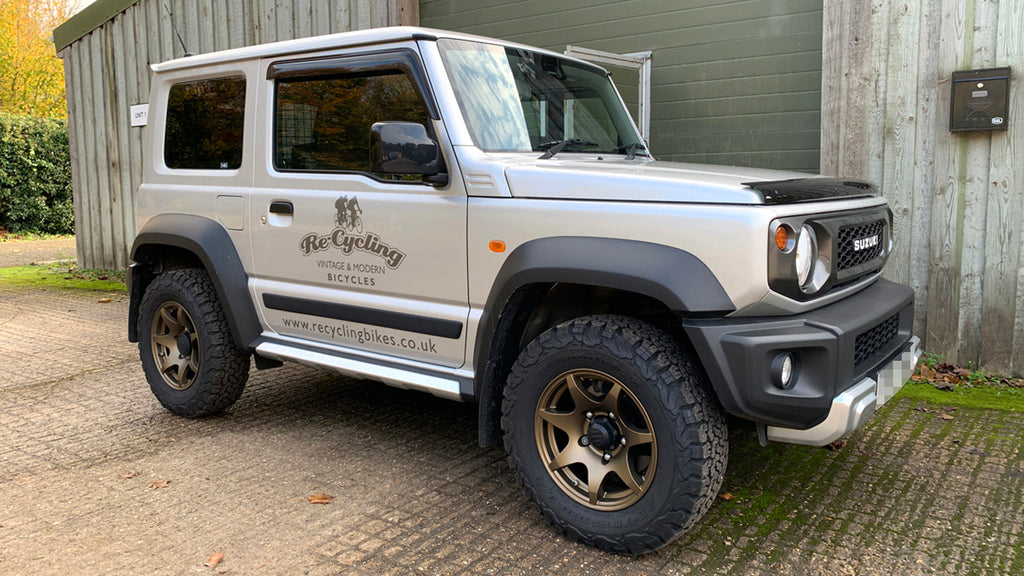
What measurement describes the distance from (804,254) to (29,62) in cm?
2876

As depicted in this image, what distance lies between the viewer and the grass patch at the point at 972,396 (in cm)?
485

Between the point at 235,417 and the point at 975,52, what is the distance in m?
5.31

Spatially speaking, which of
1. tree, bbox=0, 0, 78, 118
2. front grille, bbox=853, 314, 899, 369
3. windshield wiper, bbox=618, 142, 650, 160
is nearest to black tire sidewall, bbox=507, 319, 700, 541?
front grille, bbox=853, 314, 899, 369

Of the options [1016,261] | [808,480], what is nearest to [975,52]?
[1016,261]

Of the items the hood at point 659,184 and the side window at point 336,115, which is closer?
the hood at point 659,184

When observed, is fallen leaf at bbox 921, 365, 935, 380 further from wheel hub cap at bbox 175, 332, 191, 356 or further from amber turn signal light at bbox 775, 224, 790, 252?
wheel hub cap at bbox 175, 332, 191, 356

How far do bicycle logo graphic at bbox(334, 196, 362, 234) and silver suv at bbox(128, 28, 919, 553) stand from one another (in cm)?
1

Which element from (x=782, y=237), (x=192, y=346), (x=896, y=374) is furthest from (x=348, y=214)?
(x=896, y=374)

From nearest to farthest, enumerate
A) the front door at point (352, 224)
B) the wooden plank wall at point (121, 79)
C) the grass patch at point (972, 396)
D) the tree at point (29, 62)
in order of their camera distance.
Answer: the front door at point (352, 224), the grass patch at point (972, 396), the wooden plank wall at point (121, 79), the tree at point (29, 62)

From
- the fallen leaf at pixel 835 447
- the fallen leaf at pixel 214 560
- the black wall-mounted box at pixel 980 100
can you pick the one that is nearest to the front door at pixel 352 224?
the fallen leaf at pixel 214 560

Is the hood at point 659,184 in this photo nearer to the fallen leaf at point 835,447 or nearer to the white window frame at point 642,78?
the fallen leaf at point 835,447

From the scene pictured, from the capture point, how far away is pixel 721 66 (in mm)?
6965

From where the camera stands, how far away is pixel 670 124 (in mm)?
7320

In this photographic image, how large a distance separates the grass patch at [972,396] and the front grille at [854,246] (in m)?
1.86
